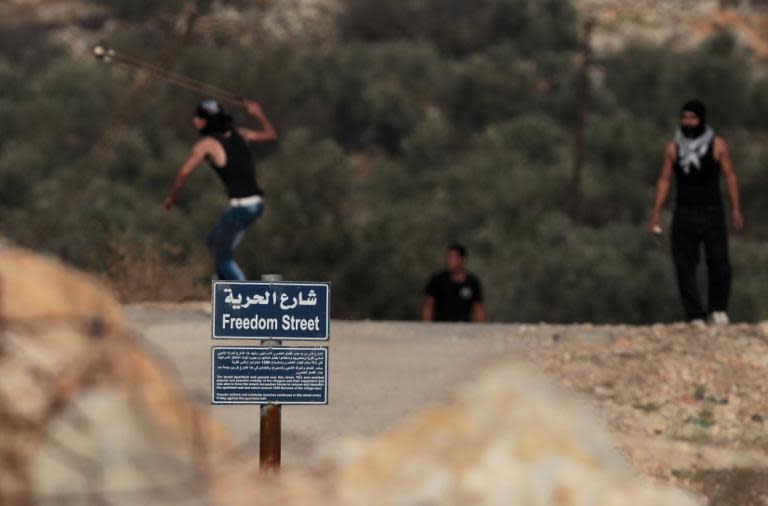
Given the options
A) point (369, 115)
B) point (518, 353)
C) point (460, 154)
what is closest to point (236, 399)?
point (518, 353)

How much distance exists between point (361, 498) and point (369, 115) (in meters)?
52.7

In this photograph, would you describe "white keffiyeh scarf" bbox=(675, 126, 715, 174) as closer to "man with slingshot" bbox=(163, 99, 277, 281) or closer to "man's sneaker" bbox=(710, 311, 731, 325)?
"man's sneaker" bbox=(710, 311, 731, 325)

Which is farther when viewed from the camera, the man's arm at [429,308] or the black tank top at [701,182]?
the man's arm at [429,308]

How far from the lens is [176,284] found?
55.5 ft

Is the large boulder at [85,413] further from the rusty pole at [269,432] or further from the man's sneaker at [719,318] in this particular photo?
the man's sneaker at [719,318]

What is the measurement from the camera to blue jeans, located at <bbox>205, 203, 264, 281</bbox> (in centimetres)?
1334

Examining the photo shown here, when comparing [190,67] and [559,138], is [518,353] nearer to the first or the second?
[559,138]

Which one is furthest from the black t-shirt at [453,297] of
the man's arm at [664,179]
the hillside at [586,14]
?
the hillside at [586,14]

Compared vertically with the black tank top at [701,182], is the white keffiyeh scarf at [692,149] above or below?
above

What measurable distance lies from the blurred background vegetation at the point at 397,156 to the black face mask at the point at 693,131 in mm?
4510

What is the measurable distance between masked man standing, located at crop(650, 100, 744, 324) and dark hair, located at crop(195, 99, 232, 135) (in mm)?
3160

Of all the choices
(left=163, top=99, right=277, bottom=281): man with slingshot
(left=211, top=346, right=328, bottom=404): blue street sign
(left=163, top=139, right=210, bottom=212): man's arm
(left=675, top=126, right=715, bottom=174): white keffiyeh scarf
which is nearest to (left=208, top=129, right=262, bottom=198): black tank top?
(left=163, top=99, right=277, bottom=281): man with slingshot

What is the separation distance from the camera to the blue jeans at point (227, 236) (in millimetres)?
13344

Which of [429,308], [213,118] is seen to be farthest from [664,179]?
[213,118]
